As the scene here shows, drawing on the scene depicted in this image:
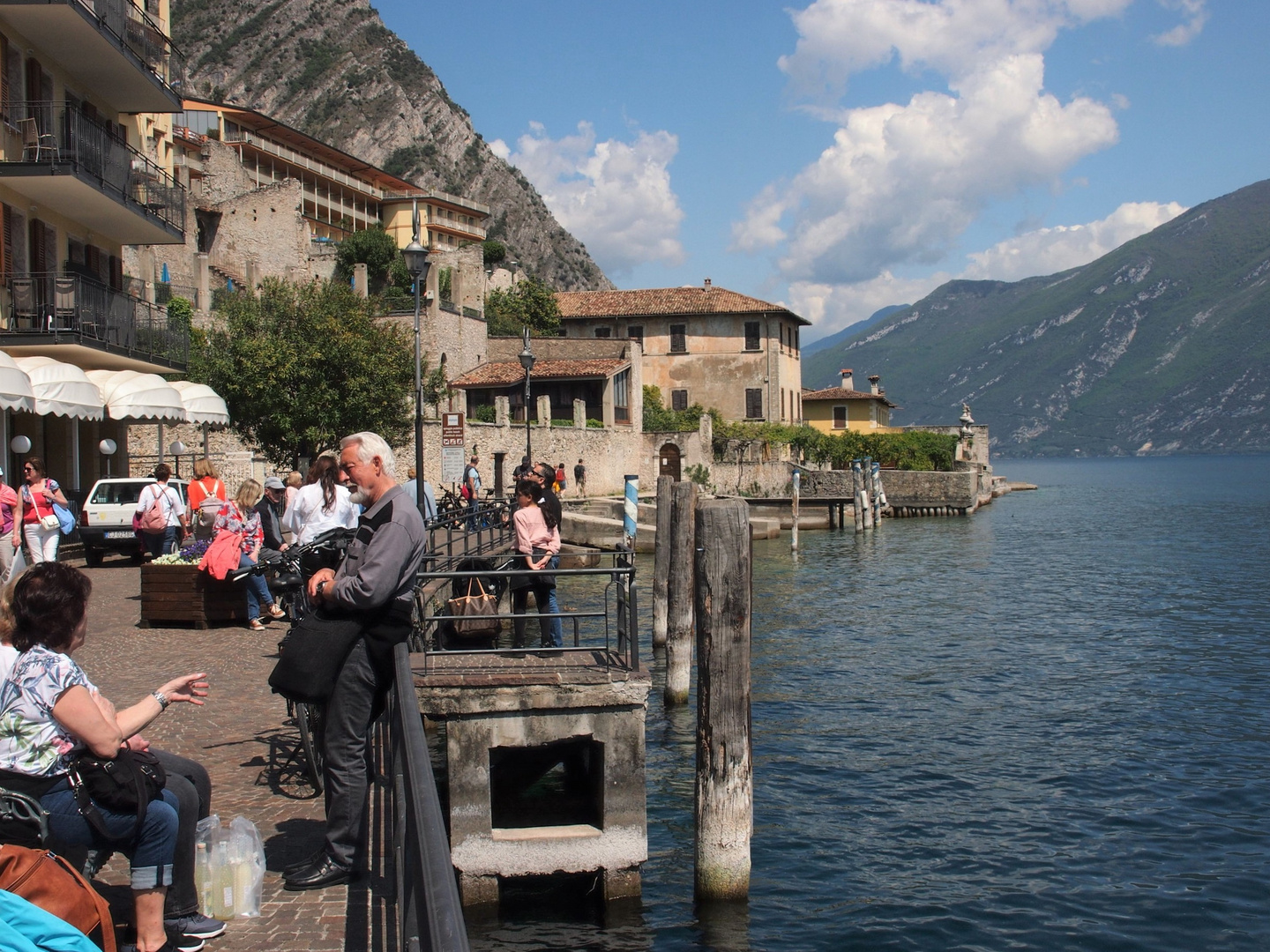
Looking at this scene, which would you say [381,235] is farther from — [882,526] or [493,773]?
[493,773]

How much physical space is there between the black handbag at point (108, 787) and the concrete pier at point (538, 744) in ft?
11.7

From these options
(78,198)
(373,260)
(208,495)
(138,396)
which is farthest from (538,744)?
(373,260)

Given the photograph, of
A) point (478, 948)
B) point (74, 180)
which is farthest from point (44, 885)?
point (74, 180)

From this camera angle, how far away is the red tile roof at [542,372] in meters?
53.6

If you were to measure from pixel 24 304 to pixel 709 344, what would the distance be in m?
48.9

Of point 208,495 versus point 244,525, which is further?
point 208,495

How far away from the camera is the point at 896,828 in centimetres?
1155

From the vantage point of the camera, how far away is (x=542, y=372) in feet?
180

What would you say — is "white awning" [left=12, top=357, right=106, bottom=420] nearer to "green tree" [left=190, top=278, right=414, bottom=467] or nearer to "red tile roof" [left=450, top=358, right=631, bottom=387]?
"green tree" [left=190, top=278, right=414, bottom=467]

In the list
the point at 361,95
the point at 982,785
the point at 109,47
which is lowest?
the point at 982,785

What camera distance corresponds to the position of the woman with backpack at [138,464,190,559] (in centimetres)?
1917

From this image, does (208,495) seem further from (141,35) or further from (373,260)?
(373,260)

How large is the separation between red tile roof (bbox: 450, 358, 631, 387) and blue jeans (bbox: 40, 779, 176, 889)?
48.2 m

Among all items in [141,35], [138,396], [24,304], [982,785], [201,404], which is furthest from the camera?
[141,35]
